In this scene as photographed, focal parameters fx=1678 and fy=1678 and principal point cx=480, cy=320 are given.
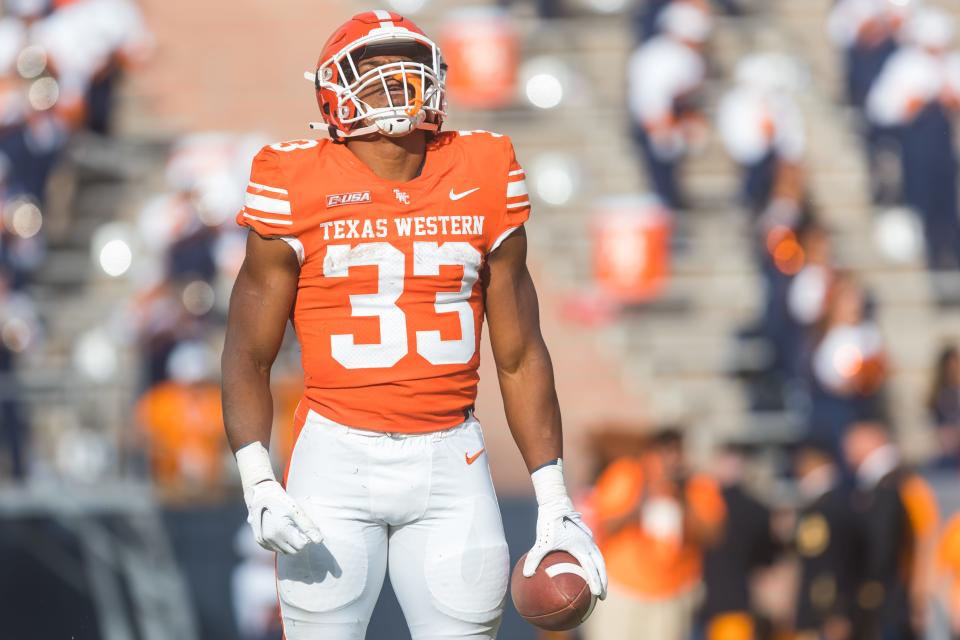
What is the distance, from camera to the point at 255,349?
3.47 m

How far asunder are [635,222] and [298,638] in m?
6.93

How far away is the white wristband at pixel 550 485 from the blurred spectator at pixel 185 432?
5541mm

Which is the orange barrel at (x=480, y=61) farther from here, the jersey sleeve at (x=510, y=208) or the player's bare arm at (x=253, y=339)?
the player's bare arm at (x=253, y=339)

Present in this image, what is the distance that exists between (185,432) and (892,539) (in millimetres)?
3719

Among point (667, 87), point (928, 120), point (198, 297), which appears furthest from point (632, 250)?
point (198, 297)

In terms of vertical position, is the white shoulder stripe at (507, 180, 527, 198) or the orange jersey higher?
the white shoulder stripe at (507, 180, 527, 198)

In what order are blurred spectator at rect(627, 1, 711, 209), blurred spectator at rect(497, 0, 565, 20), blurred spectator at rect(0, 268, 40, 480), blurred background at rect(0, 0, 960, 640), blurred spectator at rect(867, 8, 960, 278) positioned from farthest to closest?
1. blurred spectator at rect(497, 0, 565, 20)
2. blurred spectator at rect(627, 1, 711, 209)
3. blurred spectator at rect(867, 8, 960, 278)
4. blurred spectator at rect(0, 268, 40, 480)
5. blurred background at rect(0, 0, 960, 640)

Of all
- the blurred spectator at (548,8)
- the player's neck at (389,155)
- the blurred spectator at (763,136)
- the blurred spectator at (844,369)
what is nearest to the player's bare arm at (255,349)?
the player's neck at (389,155)

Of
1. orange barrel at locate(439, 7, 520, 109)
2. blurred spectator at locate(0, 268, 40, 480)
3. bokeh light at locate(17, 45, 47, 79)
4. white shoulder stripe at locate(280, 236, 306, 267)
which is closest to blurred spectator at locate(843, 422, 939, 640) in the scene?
orange barrel at locate(439, 7, 520, 109)

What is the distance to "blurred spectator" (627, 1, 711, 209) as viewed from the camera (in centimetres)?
1027

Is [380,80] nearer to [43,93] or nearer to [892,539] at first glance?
[892,539]

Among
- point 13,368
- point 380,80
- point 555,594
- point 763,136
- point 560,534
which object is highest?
point 763,136

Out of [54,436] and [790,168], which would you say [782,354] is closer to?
[790,168]

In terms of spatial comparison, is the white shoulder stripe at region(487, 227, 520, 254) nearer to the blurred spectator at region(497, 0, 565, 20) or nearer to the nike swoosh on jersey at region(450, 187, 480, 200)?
the nike swoosh on jersey at region(450, 187, 480, 200)
